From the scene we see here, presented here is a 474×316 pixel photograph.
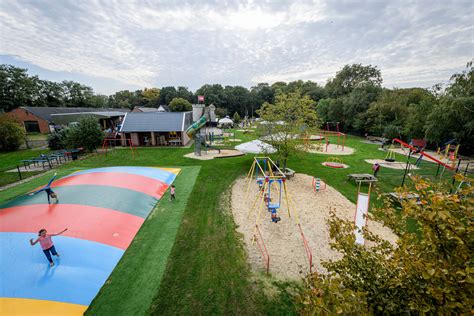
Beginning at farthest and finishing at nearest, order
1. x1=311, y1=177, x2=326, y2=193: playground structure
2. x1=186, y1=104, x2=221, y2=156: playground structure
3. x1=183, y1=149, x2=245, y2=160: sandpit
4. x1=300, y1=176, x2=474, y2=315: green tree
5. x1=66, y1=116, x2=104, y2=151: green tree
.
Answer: x1=66, y1=116, x2=104, y2=151: green tree < x1=186, y1=104, x2=221, y2=156: playground structure < x1=183, y1=149, x2=245, y2=160: sandpit < x1=311, y1=177, x2=326, y2=193: playground structure < x1=300, y1=176, x2=474, y2=315: green tree

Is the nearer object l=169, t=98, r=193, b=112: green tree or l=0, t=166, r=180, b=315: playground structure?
l=0, t=166, r=180, b=315: playground structure

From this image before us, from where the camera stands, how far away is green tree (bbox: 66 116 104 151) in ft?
85.3

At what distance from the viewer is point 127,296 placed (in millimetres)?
6855

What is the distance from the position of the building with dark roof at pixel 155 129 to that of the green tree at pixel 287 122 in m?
17.5

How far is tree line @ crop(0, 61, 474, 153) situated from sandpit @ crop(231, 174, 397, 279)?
935 cm

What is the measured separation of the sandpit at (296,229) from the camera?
8.40m

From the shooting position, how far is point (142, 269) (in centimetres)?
800

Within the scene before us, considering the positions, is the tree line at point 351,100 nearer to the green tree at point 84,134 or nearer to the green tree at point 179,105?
the green tree at point 179,105

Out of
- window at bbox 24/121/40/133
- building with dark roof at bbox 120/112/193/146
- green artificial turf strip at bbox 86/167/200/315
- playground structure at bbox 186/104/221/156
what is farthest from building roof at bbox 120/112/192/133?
window at bbox 24/121/40/133

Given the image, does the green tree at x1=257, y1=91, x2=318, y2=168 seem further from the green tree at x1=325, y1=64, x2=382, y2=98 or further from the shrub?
the green tree at x1=325, y1=64, x2=382, y2=98

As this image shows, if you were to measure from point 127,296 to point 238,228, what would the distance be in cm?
546

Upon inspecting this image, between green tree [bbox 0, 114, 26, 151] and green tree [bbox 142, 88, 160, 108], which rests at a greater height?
green tree [bbox 142, 88, 160, 108]

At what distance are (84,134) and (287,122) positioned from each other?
80.4 ft

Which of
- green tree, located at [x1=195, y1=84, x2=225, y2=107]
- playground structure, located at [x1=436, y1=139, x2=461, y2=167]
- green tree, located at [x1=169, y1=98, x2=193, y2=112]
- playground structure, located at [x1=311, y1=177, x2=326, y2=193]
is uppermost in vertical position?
green tree, located at [x1=195, y1=84, x2=225, y2=107]
